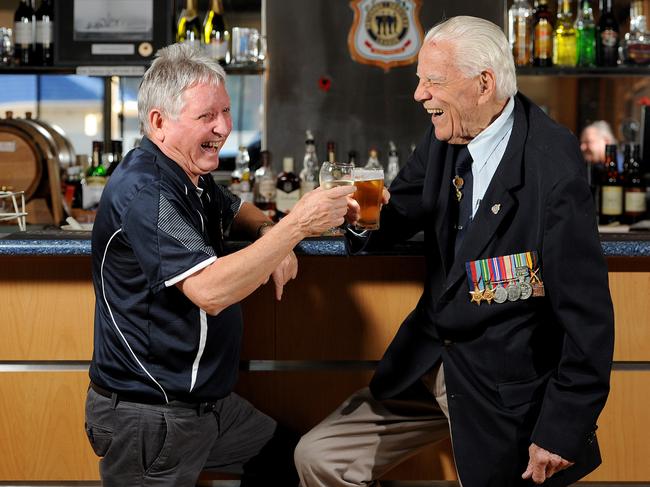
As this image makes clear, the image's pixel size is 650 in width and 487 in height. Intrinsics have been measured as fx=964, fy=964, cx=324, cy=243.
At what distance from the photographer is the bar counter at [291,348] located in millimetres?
2678

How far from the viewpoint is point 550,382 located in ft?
7.09

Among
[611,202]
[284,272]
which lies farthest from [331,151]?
[284,272]

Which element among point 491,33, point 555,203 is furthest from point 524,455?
point 491,33

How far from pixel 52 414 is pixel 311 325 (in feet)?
2.54

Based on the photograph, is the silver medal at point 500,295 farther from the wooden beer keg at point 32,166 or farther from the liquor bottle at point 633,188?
the wooden beer keg at point 32,166

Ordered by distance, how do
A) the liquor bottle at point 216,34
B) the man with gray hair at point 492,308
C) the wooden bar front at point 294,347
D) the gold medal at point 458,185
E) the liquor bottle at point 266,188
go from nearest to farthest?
the man with gray hair at point 492,308
the gold medal at point 458,185
the wooden bar front at point 294,347
the liquor bottle at point 216,34
the liquor bottle at point 266,188

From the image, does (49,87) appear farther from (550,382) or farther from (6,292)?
(550,382)

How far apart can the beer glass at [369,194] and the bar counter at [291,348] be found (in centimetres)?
31

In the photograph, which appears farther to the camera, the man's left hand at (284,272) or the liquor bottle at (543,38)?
the liquor bottle at (543,38)

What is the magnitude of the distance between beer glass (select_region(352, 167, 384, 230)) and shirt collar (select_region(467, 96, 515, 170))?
236mm

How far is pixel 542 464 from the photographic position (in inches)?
85.0

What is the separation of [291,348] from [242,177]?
2011 mm

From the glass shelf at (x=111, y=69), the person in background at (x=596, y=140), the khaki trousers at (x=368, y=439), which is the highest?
the glass shelf at (x=111, y=69)

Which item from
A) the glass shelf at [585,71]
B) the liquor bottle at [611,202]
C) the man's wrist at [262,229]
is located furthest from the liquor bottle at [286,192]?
the man's wrist at [262,229]
